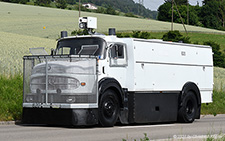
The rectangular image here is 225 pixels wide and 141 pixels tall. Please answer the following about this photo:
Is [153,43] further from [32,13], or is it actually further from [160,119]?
[32,13]

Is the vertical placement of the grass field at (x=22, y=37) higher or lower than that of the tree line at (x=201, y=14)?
lower

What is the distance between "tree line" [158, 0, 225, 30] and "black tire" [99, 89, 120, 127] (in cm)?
13714

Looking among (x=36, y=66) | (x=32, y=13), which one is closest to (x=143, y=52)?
(x=36, y=66)

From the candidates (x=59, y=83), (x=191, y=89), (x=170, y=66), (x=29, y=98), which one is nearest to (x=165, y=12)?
(x=191, y=89)

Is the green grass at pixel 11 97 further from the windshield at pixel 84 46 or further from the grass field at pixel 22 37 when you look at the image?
the windshield at pixel 84 46

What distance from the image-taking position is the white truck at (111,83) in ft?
51.5

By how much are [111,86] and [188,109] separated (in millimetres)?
5121

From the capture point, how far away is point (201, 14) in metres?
180

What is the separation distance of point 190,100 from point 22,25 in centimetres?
5997

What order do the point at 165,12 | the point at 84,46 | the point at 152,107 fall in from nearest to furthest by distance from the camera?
the point at 84,46 < the point at 152,107 < the point at 165,12

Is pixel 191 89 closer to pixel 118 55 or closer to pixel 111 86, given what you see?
pixel 118 55

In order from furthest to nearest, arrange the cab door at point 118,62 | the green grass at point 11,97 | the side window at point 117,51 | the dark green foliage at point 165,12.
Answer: the dark green foliage at point 165,12, the green grass at point 11,97, the side window at point 117,51, the cab door at point 118,62

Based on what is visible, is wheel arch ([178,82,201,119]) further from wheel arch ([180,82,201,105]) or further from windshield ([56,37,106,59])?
windshield ([56,37,106,59])

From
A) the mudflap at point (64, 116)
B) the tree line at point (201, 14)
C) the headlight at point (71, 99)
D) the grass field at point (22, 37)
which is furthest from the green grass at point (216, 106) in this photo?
the tree line at point (201, 14)
